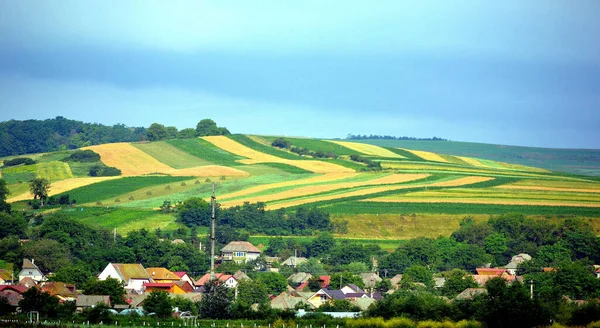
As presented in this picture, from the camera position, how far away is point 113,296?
8975cm

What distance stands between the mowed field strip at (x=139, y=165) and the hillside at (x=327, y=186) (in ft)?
0.55

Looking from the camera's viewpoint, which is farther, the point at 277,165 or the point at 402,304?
the point at 277,165

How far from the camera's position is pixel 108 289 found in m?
90.3

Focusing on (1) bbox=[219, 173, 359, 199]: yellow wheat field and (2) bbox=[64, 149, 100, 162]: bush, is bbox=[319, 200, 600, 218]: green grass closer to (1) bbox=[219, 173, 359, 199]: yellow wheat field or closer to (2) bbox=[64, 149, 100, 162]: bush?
(1) bbox=[219, 173, 359, 199]: yellow wheat field

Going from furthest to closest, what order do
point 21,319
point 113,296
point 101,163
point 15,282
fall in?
point 101,163 < point 15,282 < point 113,296 < point 21,319

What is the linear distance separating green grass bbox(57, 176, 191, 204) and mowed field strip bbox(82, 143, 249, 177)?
4960 millimetres

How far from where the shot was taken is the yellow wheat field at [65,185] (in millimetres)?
146875

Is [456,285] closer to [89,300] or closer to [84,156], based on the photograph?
[89,300]

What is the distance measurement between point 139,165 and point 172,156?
1203 centimetres

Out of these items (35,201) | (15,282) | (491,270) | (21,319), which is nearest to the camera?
(21,319)

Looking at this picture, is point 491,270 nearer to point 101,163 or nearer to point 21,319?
point 21,319

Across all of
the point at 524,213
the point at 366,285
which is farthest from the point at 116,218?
the point at 524,213

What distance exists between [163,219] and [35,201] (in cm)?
1837

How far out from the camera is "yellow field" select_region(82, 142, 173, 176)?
172 metres
